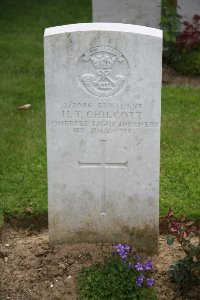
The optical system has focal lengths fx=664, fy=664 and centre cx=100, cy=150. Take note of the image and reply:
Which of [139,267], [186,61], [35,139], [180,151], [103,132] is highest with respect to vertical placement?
[186,61]

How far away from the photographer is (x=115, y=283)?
445cm

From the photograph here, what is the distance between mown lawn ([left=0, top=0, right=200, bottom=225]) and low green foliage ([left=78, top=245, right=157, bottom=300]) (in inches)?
→ 46.6

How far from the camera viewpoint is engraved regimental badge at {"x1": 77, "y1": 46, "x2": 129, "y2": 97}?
14.8 feet

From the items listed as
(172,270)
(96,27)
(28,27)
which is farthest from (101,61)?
(28,27)

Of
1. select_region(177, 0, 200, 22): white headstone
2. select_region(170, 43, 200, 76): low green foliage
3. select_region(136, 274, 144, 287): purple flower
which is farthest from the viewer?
select_region(177, 0, 200, 22): white headstone

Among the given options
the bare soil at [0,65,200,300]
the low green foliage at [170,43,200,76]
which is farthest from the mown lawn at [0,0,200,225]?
the low green foliage at [170,43,200,76]

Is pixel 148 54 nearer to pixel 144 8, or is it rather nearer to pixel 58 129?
pixel 58 129

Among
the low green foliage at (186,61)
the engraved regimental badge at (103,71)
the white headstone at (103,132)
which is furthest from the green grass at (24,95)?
the low green foliage at (186,61)

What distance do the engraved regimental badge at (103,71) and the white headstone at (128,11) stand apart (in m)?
5.68

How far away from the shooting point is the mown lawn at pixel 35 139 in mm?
5914

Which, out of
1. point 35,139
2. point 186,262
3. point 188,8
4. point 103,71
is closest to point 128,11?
point 188,8

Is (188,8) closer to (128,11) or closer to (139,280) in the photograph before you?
(128,11)

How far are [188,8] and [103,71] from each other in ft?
19.3

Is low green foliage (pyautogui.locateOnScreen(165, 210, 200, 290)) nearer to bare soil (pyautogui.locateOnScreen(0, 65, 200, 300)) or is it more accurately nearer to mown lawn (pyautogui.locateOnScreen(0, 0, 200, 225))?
bare soil (pyautogui.locateOnScreen(0, 65, 200, 300))
